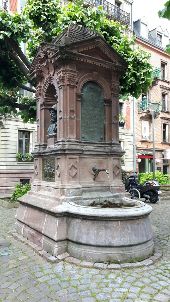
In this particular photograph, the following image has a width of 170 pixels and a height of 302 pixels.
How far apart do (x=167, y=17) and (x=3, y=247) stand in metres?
5.89

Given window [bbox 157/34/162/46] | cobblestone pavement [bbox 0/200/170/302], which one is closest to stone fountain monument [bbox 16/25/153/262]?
cobblestone pavement [bbox 0/200/170/302]

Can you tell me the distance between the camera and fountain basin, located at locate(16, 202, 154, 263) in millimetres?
5621

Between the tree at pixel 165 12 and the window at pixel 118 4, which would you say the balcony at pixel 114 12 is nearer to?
the window at pixel 118 4

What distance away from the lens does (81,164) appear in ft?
23.5

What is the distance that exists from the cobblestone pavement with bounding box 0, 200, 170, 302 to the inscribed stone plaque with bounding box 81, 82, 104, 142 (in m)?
3.16

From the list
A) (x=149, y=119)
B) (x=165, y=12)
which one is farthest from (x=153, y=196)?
(x=149, y=119)

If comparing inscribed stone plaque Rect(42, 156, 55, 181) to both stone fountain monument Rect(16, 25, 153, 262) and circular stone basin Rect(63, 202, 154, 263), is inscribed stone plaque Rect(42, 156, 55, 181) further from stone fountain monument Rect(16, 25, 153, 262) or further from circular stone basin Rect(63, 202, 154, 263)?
circular stone basin Rect(63, 202, 154, 263)

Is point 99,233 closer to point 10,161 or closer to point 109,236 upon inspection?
point 109,236

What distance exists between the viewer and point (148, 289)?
450cm

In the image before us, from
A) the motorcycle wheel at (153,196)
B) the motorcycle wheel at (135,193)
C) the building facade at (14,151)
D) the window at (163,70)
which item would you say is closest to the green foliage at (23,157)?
the building facade at (14,151)

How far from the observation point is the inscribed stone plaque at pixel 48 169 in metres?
7.50

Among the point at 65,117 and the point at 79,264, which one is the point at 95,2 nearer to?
the point at 65,117

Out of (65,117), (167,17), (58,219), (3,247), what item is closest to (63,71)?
(65,117)

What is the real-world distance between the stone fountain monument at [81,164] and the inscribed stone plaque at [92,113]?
0.02 metres
